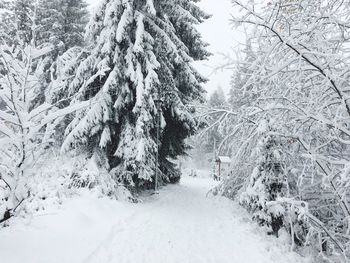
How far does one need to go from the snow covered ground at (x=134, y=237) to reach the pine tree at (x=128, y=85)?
6.68 feet

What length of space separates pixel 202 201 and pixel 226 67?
1050cm

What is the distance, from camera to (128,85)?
40.7 feet

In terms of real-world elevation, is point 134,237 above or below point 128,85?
below

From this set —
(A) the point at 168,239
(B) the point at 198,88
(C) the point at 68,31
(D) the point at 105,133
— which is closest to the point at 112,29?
(D) the point at 105,133

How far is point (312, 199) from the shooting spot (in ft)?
22.9

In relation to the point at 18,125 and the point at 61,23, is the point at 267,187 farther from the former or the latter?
the point at 61,23

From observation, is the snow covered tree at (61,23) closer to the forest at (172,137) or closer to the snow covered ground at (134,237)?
the forest at (172,137)

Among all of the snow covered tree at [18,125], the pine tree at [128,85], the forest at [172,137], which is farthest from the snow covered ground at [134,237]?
the pine tree at [128,85]

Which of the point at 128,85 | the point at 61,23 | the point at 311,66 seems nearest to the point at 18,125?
the point at 311,66

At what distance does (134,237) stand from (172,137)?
26.1 feet

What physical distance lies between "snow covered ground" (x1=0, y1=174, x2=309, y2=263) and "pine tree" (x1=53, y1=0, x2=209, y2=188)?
2.04 m

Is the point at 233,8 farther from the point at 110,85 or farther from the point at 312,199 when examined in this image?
the point at 110,85

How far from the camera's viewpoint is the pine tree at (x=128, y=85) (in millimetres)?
11523

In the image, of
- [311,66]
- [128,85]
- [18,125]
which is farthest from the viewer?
[128,85]
